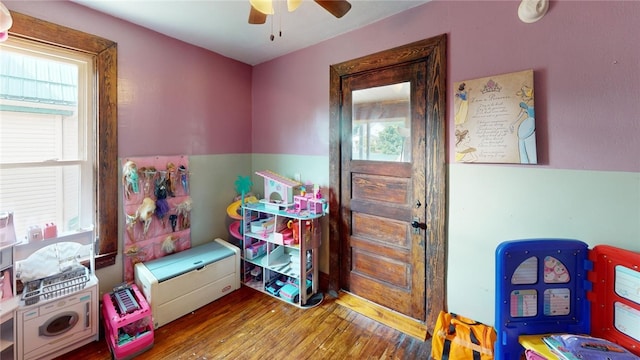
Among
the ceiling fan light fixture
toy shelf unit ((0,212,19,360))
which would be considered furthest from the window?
the ceiling fan light fixture

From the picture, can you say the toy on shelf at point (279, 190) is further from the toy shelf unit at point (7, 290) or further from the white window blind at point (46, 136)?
the toy shelf unit at point (7, 290)

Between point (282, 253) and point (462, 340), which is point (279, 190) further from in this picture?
point (462, 340)

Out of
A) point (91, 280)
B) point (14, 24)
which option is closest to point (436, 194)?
point (91, 280)

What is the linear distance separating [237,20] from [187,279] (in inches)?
88.2

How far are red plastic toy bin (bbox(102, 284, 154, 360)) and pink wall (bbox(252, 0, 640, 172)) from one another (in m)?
2.55

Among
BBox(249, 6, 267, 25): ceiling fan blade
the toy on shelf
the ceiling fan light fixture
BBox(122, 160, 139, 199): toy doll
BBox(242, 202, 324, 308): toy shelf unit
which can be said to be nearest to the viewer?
the ceiling fan light fixture

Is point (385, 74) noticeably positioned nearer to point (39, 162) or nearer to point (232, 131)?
point (232, 131)

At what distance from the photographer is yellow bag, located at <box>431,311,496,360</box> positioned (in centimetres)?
155

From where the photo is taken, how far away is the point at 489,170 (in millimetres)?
1717

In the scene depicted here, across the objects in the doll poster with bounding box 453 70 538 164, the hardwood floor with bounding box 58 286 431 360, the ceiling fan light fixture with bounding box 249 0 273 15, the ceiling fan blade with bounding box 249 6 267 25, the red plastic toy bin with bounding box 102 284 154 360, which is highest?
the ceiling fan blade with bounding box 249 6 267 25

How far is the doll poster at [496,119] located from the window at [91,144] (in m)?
2.69

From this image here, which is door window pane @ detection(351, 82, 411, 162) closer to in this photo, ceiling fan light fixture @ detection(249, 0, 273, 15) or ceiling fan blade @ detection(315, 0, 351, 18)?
ceiling fan blade @ detection(315, 0, 351, 18)

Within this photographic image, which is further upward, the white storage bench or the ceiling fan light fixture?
the ceiling fan light fixture

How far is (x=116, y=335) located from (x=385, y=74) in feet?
9.10
